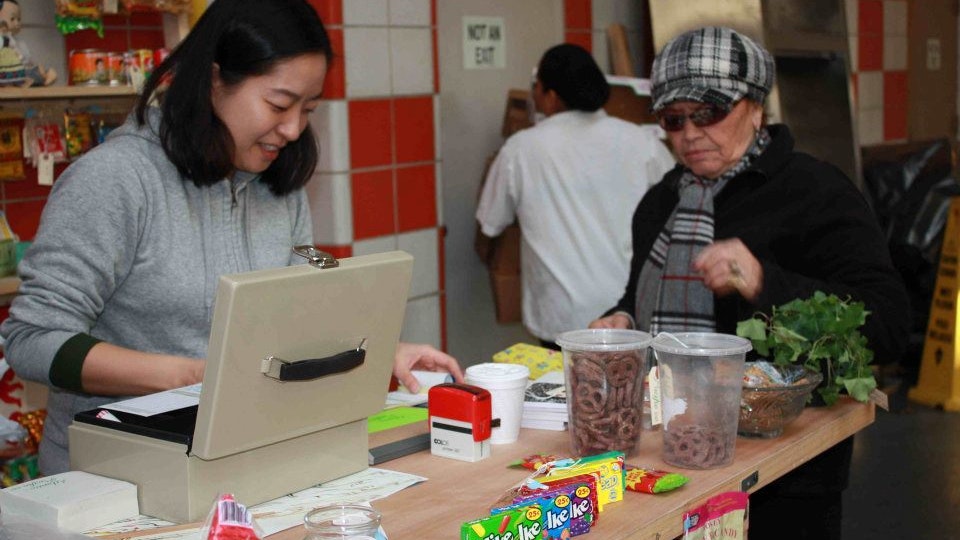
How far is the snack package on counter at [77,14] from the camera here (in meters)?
3.33

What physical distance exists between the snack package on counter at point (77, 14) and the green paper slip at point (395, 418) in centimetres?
180

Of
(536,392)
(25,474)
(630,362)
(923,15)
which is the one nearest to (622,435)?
(630,362)

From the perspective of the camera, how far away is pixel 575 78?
440 cm

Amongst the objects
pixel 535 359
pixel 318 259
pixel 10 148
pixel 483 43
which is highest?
pixel 483 43

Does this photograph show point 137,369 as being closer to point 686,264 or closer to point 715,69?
point 686,264

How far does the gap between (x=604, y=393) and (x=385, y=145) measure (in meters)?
2.58

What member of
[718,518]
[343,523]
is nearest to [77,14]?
[343,523]

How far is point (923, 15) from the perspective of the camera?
8.23 m

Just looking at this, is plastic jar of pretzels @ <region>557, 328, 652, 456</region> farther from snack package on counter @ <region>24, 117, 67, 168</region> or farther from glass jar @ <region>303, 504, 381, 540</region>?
snack package on counter @ <region>24, 117, 67, 168</region>

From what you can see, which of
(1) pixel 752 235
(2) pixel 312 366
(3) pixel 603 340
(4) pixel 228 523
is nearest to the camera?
(4) pixel 228 523

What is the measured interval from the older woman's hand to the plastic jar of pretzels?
13.3 inches

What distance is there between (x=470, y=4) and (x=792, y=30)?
204 centimetres

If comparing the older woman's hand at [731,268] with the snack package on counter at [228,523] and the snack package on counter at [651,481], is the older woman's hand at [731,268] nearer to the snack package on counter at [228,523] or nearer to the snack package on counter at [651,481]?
the snack package on counter at [651,481]

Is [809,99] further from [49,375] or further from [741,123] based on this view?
[49,375]
